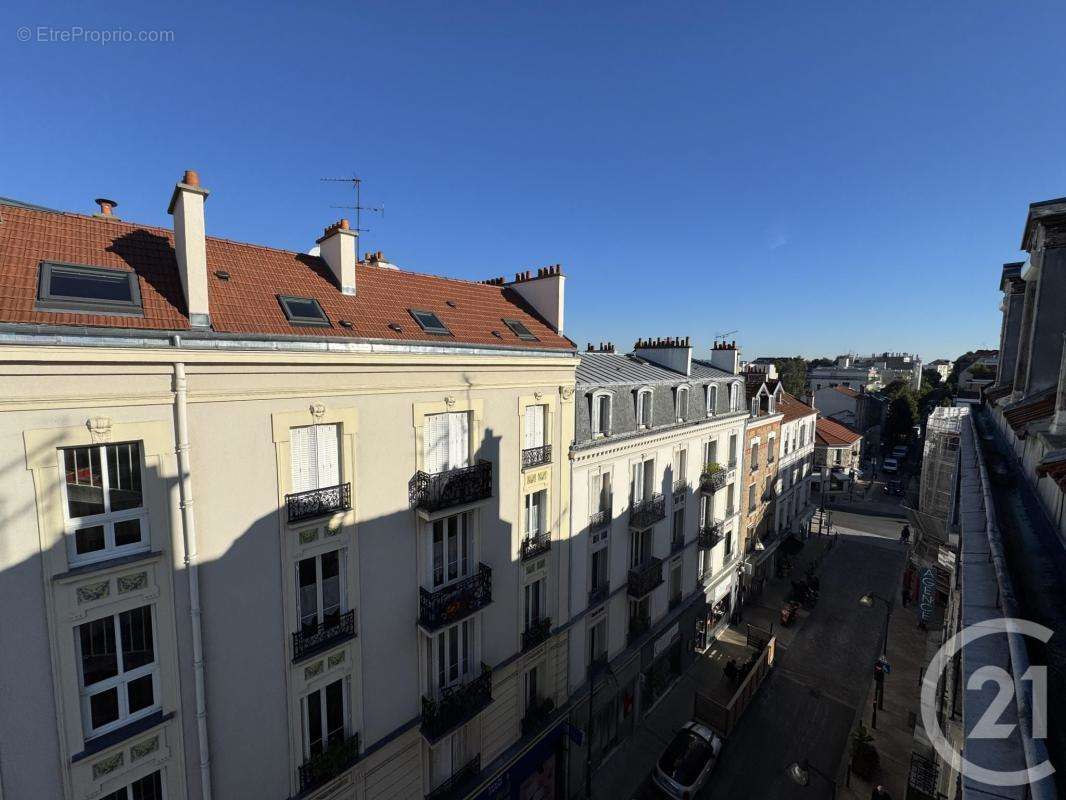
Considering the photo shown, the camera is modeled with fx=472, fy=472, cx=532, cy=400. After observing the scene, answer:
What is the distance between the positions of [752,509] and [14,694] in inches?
1299

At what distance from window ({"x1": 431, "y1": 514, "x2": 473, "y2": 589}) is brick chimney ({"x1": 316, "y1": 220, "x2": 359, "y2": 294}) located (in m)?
7.42

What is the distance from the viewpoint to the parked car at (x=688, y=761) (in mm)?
17703

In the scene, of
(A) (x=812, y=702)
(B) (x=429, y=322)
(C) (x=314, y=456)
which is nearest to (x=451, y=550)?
(C) (x=314, y=456)

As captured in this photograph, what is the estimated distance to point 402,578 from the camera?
1274 cm

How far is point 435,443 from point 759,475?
2570 cm

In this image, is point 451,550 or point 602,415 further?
point 602,415

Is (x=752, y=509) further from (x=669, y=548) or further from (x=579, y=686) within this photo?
(x=579, y=686)

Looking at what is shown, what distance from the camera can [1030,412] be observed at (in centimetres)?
780

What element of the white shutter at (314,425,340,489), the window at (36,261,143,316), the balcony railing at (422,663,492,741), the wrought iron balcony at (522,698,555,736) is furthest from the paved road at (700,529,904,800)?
the window at (36,261,143,316)

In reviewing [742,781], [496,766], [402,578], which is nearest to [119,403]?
[402,578]

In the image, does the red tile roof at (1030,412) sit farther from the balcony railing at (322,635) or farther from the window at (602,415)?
the balcony railing at (322,635)

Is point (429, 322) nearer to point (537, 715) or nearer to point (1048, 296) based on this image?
point (1048, 296)

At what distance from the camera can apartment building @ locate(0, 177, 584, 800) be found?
8188 millimetres

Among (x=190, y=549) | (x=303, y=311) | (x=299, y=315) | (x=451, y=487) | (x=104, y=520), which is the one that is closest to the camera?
(x=104, y=520)
